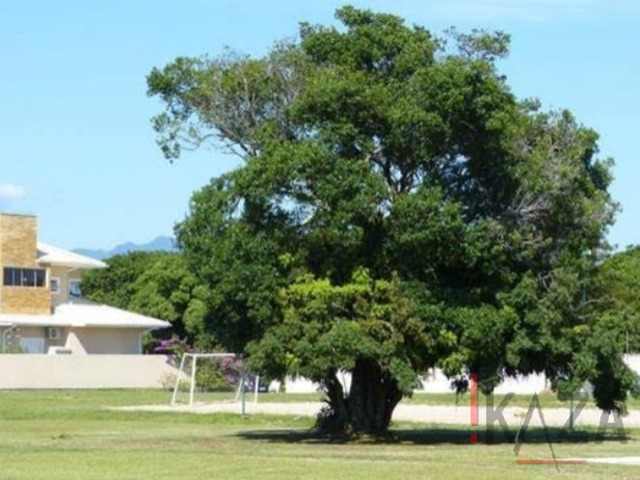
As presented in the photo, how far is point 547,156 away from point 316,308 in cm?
670

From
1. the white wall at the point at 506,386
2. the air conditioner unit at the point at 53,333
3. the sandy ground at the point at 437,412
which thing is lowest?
the sandy ground at the point at 437,412

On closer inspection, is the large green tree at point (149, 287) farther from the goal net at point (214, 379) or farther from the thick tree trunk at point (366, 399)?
the thick tree trunk at point (366, 399)

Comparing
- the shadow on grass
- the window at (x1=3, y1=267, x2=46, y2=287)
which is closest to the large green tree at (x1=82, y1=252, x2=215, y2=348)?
the window at (x1=3, y1=267, x2=46, y2=287)

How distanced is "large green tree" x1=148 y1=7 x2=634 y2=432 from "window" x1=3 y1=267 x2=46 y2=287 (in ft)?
157

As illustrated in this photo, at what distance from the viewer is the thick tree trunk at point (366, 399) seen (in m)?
35.4

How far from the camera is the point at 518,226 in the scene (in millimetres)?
34750

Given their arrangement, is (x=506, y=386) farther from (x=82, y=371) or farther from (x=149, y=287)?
(x=149, y=287)

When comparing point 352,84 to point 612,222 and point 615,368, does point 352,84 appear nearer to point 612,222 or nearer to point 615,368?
point 612,222

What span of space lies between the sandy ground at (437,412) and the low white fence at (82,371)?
17801 millimetres

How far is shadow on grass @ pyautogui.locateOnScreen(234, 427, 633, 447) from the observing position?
116ft

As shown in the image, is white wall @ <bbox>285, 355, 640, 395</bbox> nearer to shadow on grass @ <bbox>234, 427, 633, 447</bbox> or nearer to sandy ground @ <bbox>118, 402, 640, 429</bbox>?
sandy ground @ <bbox>118, 402, 640, 429</bbox>

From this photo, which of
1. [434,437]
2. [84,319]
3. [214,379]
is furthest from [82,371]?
[434,437]

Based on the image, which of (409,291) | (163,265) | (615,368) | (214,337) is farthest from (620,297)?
(163,265)

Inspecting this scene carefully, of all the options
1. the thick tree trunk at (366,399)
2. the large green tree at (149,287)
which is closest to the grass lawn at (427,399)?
the large green tree at (149,287)
